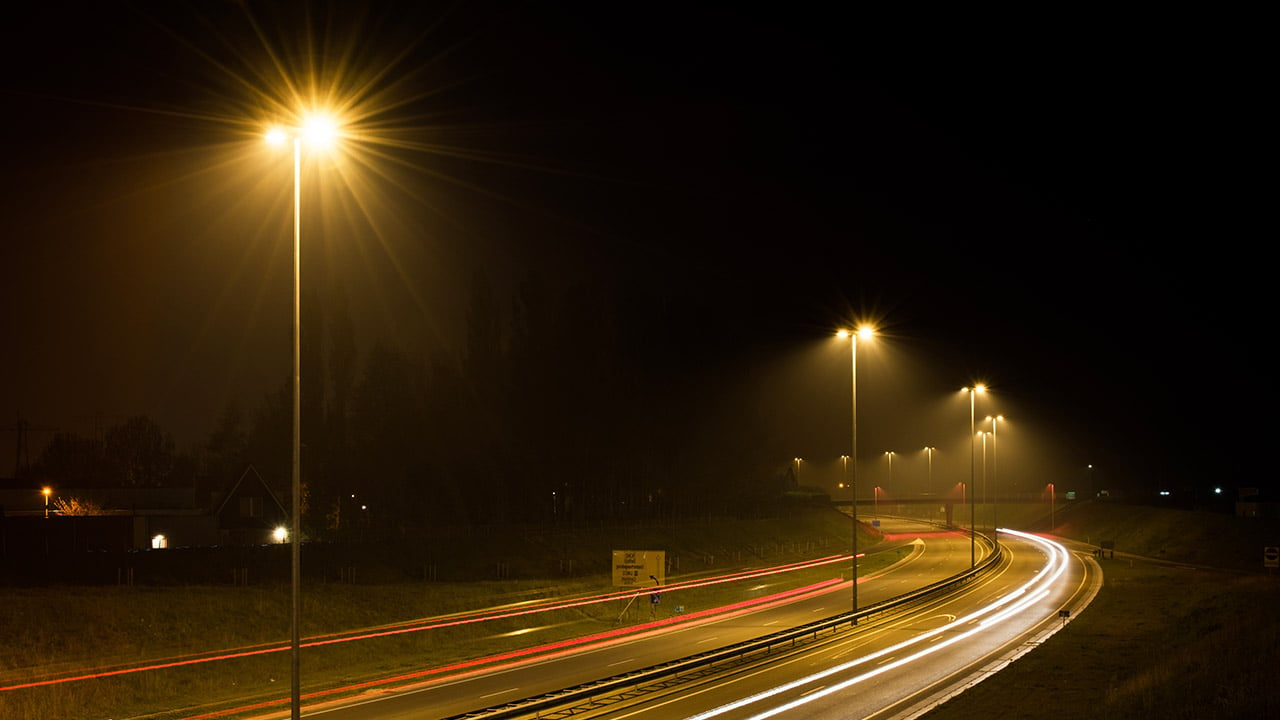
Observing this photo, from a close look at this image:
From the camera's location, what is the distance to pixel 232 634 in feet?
126

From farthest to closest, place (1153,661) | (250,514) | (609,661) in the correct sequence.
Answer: (250,514) → (609,661) → (1153,661)

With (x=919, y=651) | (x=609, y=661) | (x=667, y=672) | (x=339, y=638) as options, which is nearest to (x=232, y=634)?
(x=339, y=638)

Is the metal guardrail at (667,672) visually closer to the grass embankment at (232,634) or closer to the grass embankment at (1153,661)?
the grass embankment at (1153,661)

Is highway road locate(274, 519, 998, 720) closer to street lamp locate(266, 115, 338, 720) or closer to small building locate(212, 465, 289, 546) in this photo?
street lamp locate(266, 115, 338, 720)

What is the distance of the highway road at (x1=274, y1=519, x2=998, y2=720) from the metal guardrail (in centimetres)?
142

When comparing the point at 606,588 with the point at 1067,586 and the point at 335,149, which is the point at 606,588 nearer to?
the point at 1067,586

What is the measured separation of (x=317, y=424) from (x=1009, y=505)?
103 metres

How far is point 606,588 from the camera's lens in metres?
55.2

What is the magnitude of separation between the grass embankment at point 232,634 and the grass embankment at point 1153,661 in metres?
18.3

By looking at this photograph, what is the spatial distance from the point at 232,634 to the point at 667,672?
22.6 meters

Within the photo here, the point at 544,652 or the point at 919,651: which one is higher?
the point at 919,651

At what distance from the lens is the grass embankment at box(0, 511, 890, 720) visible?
1080 inches

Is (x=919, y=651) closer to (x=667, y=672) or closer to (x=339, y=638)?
(x=667, y=672)

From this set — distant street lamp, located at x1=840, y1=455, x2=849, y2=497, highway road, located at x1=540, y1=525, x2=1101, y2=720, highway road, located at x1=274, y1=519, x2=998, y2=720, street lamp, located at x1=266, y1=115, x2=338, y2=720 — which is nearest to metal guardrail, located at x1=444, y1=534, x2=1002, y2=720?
highway road, located at x1=540, y1=525, x2=1101, y2=720
